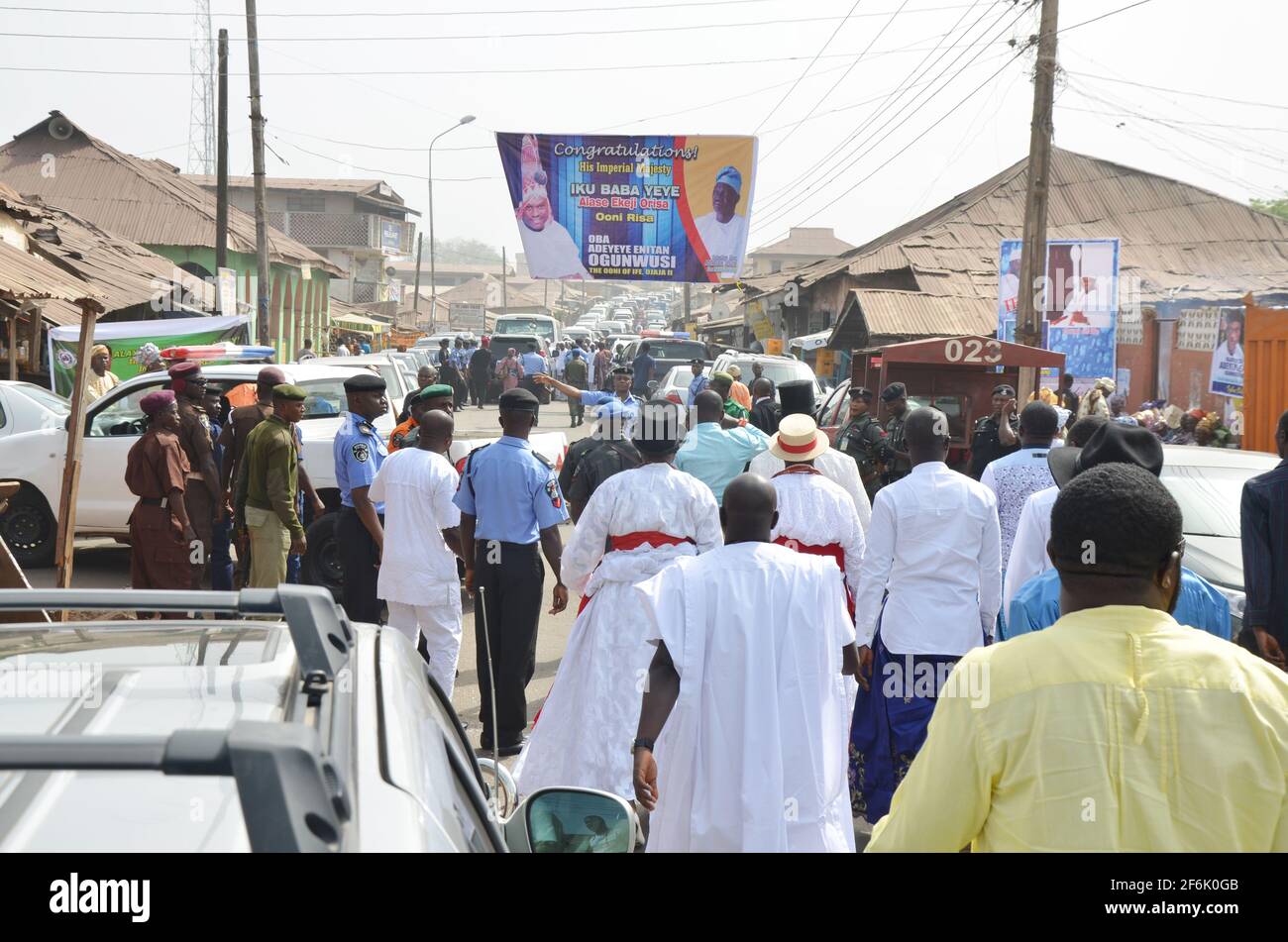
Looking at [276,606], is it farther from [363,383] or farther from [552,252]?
[552,252]

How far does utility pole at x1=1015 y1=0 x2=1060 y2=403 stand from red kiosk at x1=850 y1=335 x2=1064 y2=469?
181cm

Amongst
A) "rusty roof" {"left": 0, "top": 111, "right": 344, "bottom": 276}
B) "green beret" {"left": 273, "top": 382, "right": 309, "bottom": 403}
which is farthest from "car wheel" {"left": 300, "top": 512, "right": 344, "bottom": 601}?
"rusty roof" {"left": 0, "top": 111, "right": 344, "bottom": 276}

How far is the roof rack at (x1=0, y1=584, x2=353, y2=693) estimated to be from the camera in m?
2.04

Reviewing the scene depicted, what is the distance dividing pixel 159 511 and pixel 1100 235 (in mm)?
24034

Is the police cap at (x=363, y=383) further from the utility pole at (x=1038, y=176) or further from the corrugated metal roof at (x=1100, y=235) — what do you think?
the corrugated metal roof at (x=1100, y=235)

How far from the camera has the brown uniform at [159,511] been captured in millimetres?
8516

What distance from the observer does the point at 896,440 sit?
34.6ft

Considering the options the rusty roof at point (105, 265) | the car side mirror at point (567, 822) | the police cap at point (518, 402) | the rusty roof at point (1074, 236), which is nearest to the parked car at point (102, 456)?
the rusty roof at point (105, 265)

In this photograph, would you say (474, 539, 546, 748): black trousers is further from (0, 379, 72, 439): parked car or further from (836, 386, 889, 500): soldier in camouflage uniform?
(0, 379, 72, 439): parked car

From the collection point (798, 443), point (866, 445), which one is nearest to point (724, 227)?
point (866, 445)

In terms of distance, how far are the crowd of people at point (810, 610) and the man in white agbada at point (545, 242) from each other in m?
15.9

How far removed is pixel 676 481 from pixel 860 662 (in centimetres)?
117
